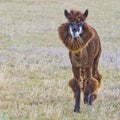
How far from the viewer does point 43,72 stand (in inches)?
482

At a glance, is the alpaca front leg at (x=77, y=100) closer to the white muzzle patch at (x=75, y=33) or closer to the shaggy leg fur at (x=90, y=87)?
the shaggy leg fur at (x=90, y=87)

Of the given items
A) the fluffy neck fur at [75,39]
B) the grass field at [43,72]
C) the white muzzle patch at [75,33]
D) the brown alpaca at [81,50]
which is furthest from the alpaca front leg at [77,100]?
the white muzzle patch at [75,33]

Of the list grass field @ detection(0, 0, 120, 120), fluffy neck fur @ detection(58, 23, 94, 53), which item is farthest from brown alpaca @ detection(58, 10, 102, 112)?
grass field @ detection(0, 0, 120, 120)

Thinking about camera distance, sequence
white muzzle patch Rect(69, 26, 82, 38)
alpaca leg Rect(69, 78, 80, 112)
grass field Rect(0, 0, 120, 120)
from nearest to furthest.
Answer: white muzzle patch Rect(69, 26, 82, 38), grass field Rect(0, 0, 120, 120), alpaca leg Rect(69, 78, 80, 112)

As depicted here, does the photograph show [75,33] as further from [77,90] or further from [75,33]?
[77,90]

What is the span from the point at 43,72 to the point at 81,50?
13.9 ft

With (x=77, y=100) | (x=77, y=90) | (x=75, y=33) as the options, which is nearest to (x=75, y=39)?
(x=75, y=33)

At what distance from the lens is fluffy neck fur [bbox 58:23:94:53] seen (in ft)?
26.0

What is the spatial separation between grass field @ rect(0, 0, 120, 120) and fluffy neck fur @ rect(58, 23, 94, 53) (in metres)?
1.08

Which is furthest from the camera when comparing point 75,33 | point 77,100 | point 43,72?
point 43,72

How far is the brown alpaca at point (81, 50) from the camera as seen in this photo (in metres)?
7.93

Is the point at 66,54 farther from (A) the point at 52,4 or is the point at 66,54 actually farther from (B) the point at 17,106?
(A) the point at 52,4

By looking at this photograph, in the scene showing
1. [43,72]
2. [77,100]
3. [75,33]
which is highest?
[75,33]

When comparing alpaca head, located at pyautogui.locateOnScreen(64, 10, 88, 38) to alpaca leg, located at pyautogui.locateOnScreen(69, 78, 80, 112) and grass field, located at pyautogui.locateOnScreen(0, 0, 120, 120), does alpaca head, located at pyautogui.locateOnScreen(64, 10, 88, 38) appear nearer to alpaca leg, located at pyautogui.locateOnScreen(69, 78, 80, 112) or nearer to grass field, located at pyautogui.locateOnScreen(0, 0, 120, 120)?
alpaca leg, located at pyautogui.locateOnScreen(69, 78, 80, 112)
